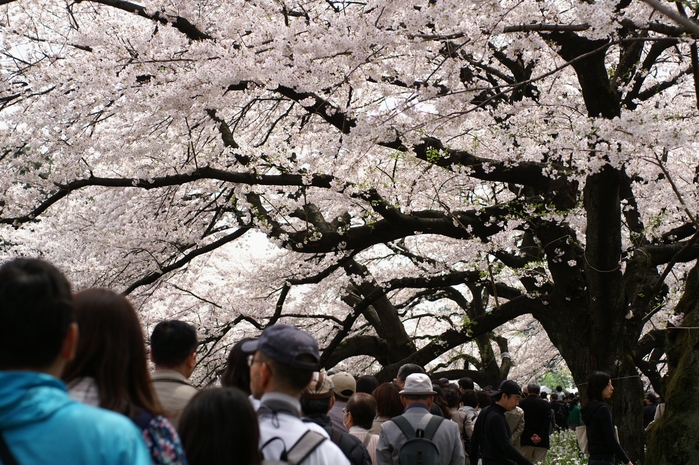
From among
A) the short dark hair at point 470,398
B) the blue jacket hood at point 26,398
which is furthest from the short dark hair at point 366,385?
the blue jacket hood at point 26,398

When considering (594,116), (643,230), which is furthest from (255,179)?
(643,230)

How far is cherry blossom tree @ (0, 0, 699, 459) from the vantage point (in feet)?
22.0

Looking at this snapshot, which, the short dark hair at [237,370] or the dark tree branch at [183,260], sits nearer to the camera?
the short dark hair at [237,370]

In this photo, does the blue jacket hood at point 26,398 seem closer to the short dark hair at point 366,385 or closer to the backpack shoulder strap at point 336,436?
the backpack shoulder strap at point 336,436

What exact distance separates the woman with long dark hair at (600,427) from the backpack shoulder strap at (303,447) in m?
3.60

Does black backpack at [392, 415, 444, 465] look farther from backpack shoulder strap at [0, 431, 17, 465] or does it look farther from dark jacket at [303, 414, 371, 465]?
backpack shoulder strap at [0, 431, 17, 465]

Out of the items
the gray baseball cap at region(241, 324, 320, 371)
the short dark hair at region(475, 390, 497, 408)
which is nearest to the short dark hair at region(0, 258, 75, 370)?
the gray baseball cap at region(241, 324, 320, 371)

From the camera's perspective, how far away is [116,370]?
6.65 feet

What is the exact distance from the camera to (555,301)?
30.6ft

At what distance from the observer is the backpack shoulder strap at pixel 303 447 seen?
2.36m

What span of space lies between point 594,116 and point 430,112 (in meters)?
1.56

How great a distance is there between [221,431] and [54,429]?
743mm

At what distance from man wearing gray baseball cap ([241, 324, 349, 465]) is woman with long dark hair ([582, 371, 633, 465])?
3.55 m

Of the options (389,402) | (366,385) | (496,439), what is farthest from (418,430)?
(496,439)
